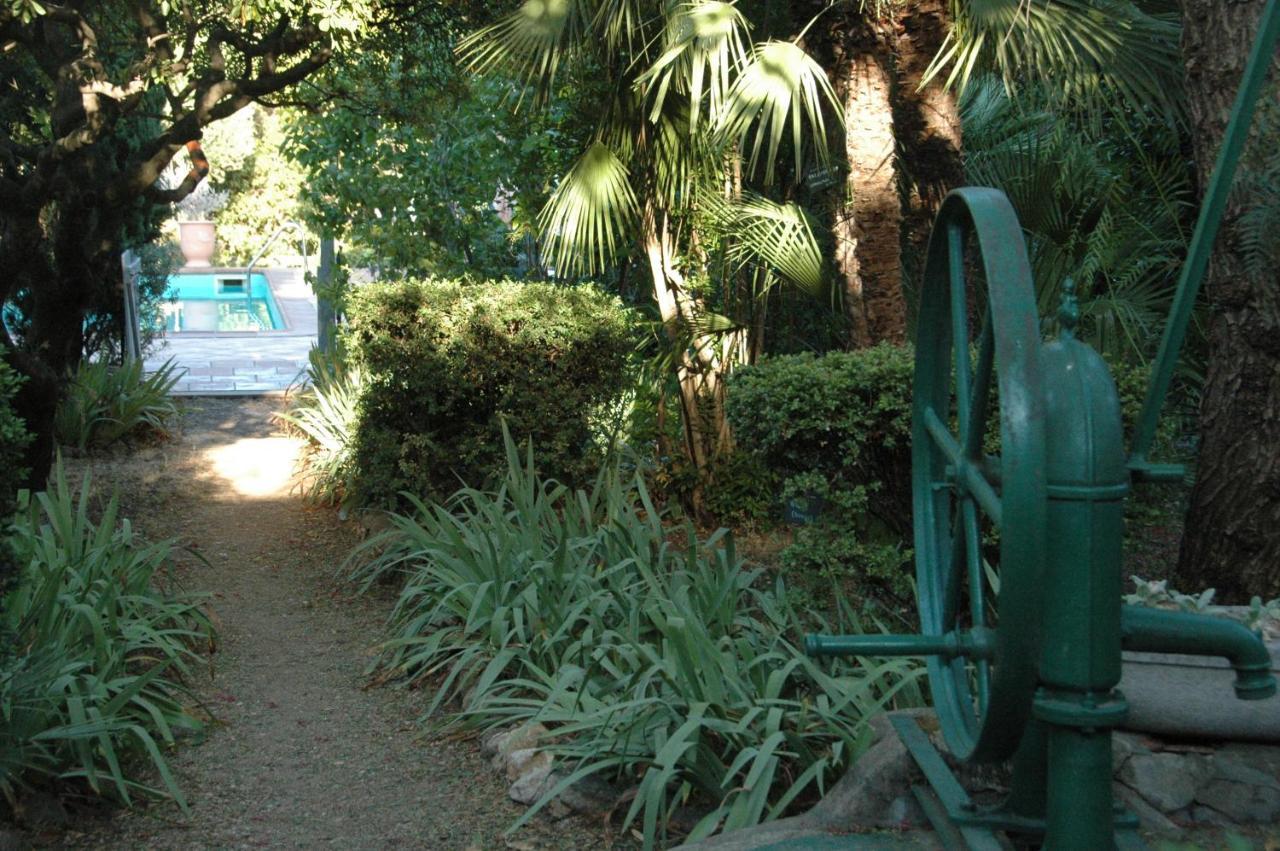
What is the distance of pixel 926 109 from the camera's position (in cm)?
707

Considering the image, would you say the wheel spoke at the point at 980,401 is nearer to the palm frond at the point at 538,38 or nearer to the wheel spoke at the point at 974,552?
the wheel spoke at the point at 974,552

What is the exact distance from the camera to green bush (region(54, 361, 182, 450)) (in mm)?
11172

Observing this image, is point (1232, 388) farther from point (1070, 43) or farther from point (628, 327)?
point (628, 327)

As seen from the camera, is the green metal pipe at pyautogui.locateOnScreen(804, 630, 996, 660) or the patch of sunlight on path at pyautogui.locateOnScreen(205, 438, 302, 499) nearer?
the green metal pipe at pyautogui.locateOnScreen(804, 630, 996, 660)

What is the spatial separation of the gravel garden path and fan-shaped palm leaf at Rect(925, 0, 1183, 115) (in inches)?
158

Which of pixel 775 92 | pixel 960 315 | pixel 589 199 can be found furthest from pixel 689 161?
pixel 960 315

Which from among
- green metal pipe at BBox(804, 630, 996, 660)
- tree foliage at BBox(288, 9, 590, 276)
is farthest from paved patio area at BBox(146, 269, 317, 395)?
green metal pipe at BBox(804, 630, 996, 660)

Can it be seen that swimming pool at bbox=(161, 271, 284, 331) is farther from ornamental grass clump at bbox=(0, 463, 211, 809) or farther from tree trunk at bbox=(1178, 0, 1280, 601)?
tree trunk at bbox=(1178, 0, 1280, 601)

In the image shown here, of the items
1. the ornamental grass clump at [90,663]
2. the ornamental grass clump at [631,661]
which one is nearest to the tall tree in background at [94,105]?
the ornamental grass clump at [90,663]

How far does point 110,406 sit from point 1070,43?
8745mm

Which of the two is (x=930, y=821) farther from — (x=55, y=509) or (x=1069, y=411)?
(x=55, y=509)

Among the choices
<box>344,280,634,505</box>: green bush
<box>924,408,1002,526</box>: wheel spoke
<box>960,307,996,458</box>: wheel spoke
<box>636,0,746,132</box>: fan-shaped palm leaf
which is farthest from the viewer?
<box>344,280,634,505</box>: green bush

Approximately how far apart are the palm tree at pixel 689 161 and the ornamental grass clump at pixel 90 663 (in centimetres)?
338

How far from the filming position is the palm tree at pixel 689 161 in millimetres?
7027
